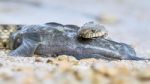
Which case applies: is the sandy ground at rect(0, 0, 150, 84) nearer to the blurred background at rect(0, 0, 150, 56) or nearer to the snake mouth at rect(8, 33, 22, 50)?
the blurred background at rect(0, 0, 150, 56)

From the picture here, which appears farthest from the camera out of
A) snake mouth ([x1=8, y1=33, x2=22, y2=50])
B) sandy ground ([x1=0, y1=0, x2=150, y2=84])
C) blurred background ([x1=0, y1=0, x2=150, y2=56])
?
blurred background ([x1=0, y1=0, x2=150, y2=56])

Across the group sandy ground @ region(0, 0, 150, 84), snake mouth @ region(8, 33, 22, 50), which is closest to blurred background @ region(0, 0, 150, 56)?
sandy ground @ region(0, 0, 150, 84)

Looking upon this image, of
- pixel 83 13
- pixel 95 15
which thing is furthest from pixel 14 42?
pixel 83 13

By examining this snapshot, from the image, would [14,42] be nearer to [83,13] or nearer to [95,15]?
[95,15]

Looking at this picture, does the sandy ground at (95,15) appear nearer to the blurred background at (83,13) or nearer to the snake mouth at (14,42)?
the blurred background at (83,13)

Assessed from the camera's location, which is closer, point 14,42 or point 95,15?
point 14,42

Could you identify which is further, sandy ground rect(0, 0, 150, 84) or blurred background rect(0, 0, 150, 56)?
blurred background rect(0, 0, 150, 56)

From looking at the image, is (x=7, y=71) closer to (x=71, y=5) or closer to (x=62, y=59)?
(x=62, y=59)

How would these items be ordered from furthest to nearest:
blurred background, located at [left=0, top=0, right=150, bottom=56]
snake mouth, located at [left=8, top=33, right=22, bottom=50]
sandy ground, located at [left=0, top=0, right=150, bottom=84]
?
1. blurred background, located at [left=0, top=0, right=150, bottom=56]
2. sandy ground, located at [left=0, top=0, right=150, bottom=84]
3. snake mouth, located at [left=8, top=33, right=22, bottom=50]

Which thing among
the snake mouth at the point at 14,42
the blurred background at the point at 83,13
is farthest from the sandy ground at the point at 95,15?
the snake mouth at the point at 14,42
